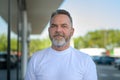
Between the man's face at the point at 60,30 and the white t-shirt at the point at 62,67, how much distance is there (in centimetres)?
11

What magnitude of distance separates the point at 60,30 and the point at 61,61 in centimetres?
28

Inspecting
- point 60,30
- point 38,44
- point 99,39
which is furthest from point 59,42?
point 99,39

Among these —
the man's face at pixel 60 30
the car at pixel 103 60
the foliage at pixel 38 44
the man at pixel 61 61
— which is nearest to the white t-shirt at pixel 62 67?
the man at pixel 61 61

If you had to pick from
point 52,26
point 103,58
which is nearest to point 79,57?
point 52,26

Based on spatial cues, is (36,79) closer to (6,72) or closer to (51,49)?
(51,49)

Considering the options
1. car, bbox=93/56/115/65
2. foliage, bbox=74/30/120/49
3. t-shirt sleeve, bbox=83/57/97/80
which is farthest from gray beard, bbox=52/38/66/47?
foliage, bbox=74/30/120/49

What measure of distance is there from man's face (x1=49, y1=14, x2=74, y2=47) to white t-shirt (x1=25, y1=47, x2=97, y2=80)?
112 millimetres

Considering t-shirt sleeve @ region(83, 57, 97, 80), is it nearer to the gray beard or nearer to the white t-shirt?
the white t-shirt

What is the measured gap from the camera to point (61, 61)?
3738mm

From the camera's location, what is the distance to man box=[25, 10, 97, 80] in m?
3.70

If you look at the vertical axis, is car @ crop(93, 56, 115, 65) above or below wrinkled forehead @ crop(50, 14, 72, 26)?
below

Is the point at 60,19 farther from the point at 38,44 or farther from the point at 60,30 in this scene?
the point at 38,44

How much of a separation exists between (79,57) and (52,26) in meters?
0.38

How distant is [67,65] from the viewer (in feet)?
12.2
